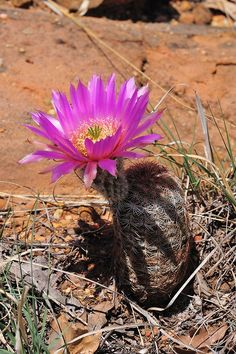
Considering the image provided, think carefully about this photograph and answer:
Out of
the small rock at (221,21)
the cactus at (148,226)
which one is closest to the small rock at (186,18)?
the small rock at (221,21)

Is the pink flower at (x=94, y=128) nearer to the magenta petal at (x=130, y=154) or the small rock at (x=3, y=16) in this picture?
the magenta petal at (x=130, y=154)

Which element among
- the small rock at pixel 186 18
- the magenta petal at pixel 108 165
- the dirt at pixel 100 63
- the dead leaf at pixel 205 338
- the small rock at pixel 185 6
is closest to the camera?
the magenta petal at pixel 108 165

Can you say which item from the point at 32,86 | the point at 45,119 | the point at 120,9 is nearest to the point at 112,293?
the point at 45,119

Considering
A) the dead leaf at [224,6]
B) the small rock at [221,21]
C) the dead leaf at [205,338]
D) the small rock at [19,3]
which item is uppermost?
the dead leaf at [224,6]

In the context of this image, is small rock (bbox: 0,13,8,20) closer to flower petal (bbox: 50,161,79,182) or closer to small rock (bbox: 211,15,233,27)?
small rock (bbox: 211,15,233,27)

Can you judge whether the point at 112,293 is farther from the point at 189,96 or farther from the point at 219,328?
the point at 189,96

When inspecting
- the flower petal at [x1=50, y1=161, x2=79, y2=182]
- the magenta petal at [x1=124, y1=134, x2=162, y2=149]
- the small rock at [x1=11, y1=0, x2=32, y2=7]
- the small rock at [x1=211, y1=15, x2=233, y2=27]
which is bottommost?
the small rock at [x1=11, y1=0, x2=32, y2=7]

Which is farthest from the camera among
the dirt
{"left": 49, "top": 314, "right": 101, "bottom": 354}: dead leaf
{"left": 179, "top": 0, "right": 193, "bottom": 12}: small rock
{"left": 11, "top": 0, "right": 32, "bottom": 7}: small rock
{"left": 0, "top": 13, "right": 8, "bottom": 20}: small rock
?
{"left": 179, "top": 0, "right": 193, "bottom": 12}: small rock

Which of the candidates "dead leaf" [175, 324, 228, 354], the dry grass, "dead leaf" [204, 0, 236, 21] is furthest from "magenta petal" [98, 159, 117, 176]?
"dead leaf" [204, 0, 236, 21]
